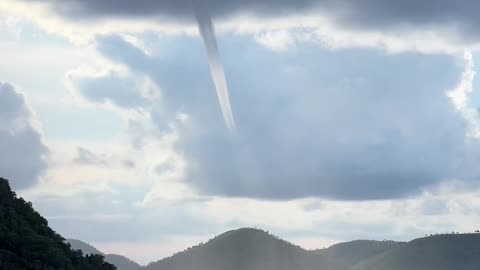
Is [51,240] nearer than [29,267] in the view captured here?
No

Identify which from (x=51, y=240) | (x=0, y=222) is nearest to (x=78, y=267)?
(x=51, y=240)

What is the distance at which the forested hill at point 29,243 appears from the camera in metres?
153

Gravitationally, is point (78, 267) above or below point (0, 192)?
below

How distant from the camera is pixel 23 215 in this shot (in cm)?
17488

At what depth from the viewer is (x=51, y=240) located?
6663 inches

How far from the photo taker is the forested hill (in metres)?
153

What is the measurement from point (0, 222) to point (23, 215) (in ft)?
46.4

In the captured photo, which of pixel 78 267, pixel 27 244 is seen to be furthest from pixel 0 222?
pixel 78 267

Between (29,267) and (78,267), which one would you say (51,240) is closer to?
(78,267)

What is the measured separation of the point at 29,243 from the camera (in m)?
159

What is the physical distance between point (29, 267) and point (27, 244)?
7.83m

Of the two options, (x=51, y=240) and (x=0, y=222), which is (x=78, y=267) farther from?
(x=0, y=222)

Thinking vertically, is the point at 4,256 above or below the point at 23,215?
below

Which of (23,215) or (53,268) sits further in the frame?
(23,215)
